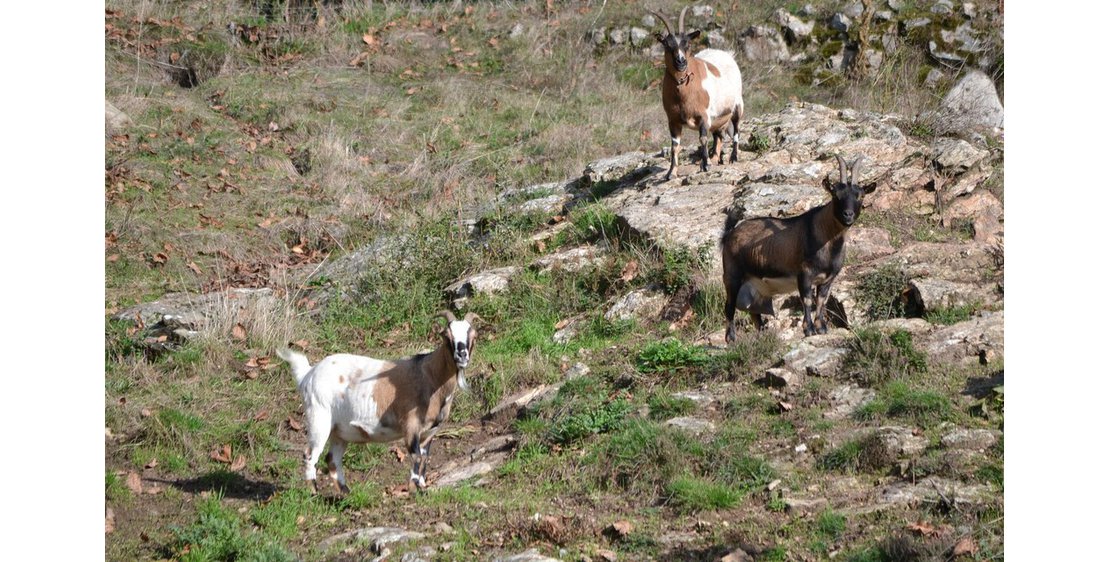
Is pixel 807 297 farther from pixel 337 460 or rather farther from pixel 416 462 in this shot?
pixel 337 460

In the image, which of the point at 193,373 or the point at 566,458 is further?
the point at 193,373

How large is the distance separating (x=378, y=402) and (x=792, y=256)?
402 cm

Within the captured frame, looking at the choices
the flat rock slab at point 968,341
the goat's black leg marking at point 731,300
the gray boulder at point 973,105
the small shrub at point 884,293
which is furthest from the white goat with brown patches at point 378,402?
the gray boulder at point 973,105

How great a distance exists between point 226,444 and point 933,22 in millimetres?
13869

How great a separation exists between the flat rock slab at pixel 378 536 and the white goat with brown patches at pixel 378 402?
2.55ft

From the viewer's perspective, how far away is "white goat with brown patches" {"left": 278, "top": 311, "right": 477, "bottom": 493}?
8312 millimetres

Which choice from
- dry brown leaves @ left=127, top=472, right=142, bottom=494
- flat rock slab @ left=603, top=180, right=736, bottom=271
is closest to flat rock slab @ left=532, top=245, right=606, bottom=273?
flat rock slab @ left=603, top=180, right=736, bottom=271

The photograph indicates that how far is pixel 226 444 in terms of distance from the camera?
9.83 m

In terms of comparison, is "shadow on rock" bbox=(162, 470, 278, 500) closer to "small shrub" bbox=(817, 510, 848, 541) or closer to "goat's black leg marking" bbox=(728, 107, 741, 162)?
"small shrub" bbox=(817, 510, 848, 541)

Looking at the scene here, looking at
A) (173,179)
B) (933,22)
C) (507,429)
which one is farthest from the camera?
(933,22)

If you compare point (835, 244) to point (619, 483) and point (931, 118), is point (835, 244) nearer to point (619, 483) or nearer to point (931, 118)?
point (619, 483)

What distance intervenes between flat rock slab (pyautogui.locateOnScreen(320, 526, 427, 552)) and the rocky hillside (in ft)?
0.13

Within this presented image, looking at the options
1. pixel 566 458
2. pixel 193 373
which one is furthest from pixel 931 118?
pixel 193 373

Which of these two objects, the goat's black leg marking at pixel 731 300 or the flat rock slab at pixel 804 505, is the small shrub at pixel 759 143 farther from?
the flat rock slab at pixel 804 505
